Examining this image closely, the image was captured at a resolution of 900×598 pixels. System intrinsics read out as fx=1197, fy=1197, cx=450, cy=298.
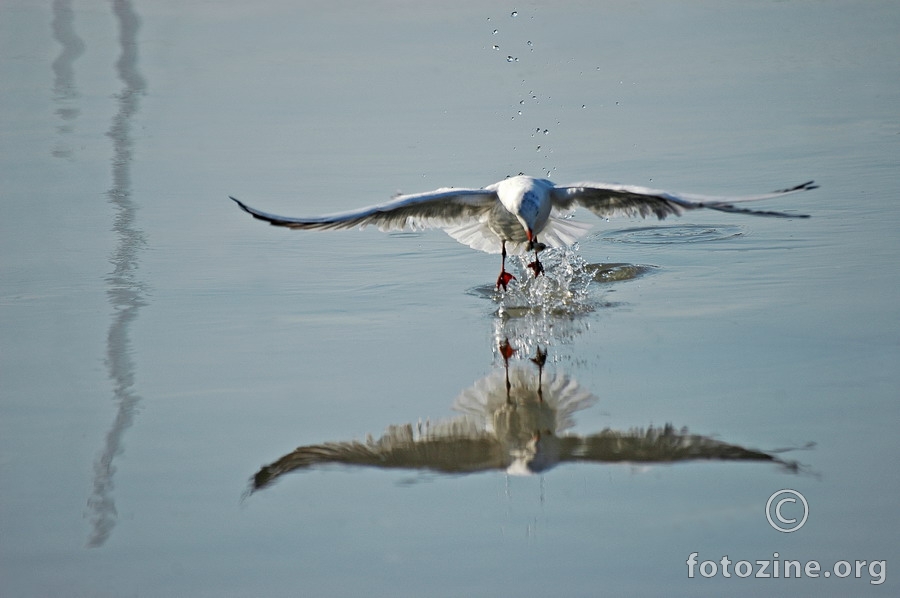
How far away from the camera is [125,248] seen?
8.37 m

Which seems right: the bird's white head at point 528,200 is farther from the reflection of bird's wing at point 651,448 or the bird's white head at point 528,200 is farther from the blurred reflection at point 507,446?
the reflection of bird's wing at point 651,448

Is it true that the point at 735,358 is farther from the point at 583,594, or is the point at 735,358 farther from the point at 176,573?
the point at 176,573

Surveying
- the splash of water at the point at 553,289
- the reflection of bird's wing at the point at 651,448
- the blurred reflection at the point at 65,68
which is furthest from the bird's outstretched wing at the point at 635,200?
the blurred reflection at the point at 65,68

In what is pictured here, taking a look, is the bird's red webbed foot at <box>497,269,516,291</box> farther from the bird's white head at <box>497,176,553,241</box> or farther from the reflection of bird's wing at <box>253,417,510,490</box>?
the reflection of bird's wing at <box>253,417,510,490</box>

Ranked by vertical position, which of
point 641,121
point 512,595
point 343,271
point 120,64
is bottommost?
point 512,595

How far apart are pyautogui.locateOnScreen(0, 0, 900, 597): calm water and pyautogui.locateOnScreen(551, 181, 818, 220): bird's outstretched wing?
1.64 feet

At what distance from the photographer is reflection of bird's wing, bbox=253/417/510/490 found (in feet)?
16.0


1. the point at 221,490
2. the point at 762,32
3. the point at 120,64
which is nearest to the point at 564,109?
the point at 762,32

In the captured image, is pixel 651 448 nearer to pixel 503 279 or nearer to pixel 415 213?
pixel 503 279

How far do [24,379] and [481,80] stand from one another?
28.4ft

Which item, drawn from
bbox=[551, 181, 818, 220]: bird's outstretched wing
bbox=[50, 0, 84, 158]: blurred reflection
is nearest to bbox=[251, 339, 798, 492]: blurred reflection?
bbox=[551, 181, 818, 220]: bird's outstretched wing

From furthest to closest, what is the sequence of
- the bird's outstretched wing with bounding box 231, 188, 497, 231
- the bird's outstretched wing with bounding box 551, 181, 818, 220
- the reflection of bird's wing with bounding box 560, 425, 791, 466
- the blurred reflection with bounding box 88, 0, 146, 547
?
the bird's outstretched wing with bounding box 231, 188, 497, 231 < the bird's outstretched wing with bounding box 551, 181, 818, 220 < the reflection of bird's wing with bounding box 560, 425, 791, 466 < the blurred reflection with bounding box 88, 0, 146, 547

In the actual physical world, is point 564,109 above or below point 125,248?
above

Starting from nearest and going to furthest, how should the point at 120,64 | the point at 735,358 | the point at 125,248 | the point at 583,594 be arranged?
the point at 583,594 → the point at 735,358 → the point at 125,248 → the point at 120,64
